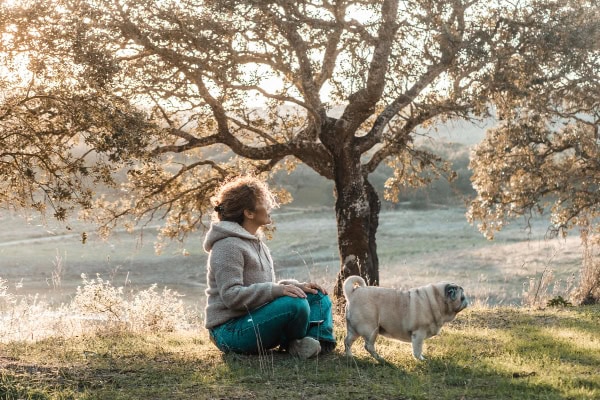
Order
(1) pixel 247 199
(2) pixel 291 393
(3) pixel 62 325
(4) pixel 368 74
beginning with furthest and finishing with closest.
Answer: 1. (4) pixel 368 74
2. (3) pixel 62 325
3. (1) pixel 247 199
4. (2) pixel 291 393

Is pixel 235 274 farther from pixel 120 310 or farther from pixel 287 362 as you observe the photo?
pixel 120 310

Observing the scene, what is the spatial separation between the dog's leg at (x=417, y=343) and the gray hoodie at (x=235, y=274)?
141 cm

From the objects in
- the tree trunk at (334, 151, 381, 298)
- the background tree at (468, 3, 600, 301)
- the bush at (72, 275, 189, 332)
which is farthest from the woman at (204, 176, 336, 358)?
the background tree at (468, 3, 600, 301)

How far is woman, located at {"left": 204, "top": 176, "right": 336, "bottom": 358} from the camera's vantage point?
7.11 meters

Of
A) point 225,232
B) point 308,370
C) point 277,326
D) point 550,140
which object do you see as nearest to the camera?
point 308,370

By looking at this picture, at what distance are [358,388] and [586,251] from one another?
405 inches

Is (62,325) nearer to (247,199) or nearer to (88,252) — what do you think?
(247,199)

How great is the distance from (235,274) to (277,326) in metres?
Answer: 0.64

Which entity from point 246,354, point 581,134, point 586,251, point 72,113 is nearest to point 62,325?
point 72,113

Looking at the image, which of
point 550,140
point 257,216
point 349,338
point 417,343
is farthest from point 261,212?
point 550,140

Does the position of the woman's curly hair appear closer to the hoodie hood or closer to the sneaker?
the hoodie hood

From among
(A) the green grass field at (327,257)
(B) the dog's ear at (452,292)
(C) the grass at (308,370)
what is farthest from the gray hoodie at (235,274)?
(A) the green grass field at (327,257)

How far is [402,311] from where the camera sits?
7.41 m

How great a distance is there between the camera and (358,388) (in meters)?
6.37
